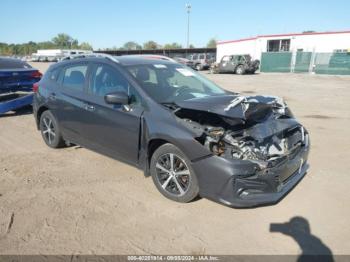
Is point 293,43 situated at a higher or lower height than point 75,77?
higher

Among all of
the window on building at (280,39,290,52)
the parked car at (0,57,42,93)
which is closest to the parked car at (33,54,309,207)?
the parked car at (0,57,42,93)

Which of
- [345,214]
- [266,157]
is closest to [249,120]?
[266,157]

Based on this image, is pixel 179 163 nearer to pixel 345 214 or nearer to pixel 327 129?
pixel 345 214

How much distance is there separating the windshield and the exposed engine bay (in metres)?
0.57

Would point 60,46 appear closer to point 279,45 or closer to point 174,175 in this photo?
point 279,45

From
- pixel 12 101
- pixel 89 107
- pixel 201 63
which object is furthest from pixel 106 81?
pixel 201 63

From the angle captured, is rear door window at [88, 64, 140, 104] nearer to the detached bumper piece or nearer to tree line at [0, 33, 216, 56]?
the detached bumper piece

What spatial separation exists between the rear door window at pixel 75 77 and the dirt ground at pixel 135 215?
50.1 inches

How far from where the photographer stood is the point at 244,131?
3795 millimetres

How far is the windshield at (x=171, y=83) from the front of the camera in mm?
4559

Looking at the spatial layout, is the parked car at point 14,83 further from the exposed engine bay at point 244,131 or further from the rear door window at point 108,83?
the exposed engine bay at point 244,131

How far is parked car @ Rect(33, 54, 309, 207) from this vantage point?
11.9 ft

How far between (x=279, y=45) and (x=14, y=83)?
127ft

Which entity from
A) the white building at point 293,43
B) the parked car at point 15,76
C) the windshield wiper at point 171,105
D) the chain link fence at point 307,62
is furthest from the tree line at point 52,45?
the windshield wiper at point 171,105
